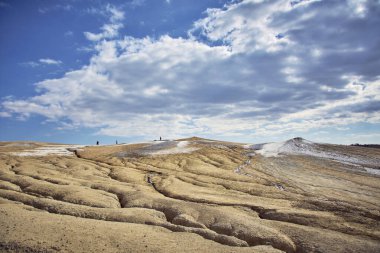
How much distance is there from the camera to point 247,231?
34.8 ft

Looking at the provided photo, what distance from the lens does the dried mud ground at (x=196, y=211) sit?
9.34 metres

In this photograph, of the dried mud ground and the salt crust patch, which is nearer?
the dried mud ground

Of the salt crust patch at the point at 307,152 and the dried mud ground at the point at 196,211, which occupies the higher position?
the salt crust patch at the point at 307,152

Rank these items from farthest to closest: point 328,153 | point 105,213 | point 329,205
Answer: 1. point 328,153
2. point 329,205
3. point 105,213

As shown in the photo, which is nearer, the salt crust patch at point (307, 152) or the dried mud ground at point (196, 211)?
the dried mud ground at point (196, 211)

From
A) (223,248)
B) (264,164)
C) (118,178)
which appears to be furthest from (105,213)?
(264,164)

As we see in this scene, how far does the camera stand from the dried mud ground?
9.34 m

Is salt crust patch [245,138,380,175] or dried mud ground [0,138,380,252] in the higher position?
salt crust patch [245,138,380,175]

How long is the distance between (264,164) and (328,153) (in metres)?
10.7

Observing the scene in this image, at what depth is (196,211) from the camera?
12.7 metres

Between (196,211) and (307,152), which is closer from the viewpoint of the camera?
(196,211)

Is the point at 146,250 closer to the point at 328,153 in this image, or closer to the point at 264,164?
the point at 264,164

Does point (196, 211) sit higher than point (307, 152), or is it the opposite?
point (307, 152)

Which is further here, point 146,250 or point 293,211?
point 293,211
